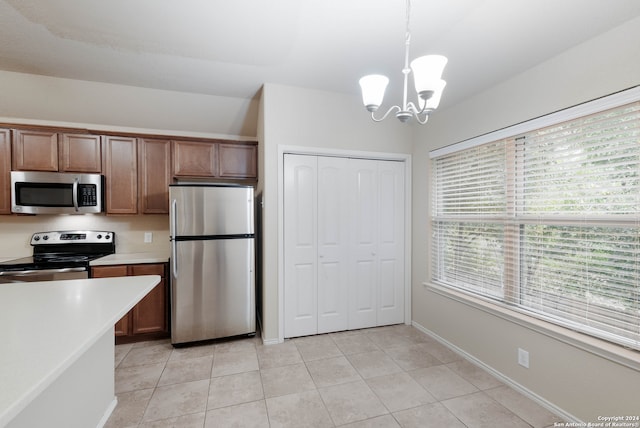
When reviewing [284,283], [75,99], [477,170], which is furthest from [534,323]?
[75,99]

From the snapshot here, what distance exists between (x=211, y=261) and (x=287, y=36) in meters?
2.10

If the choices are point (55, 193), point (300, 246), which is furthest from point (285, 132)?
point (55, 193)

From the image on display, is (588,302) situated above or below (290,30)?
below

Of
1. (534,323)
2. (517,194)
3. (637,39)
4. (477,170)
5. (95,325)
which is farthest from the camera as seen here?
(477,170)

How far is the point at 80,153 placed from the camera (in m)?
3.05

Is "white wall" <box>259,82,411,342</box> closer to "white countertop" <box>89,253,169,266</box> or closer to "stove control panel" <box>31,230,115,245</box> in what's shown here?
"white countertop" <box>89,253,169,266</box>

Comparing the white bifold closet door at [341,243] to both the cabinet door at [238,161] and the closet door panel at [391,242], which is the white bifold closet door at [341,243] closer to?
the closet door panel at [391,242]

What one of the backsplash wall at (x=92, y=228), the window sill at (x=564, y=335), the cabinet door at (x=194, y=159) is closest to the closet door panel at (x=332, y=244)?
the window sill at (x=564, y=335)

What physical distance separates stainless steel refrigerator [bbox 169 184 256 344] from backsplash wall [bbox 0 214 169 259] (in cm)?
94

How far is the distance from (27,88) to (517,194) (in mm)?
4569

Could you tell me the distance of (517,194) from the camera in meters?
2.28

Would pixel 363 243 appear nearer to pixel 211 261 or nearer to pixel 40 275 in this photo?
pixel 211 261

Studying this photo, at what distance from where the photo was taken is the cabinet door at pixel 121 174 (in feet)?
10.3

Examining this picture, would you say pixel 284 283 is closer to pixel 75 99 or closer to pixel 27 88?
pixel 75 99
